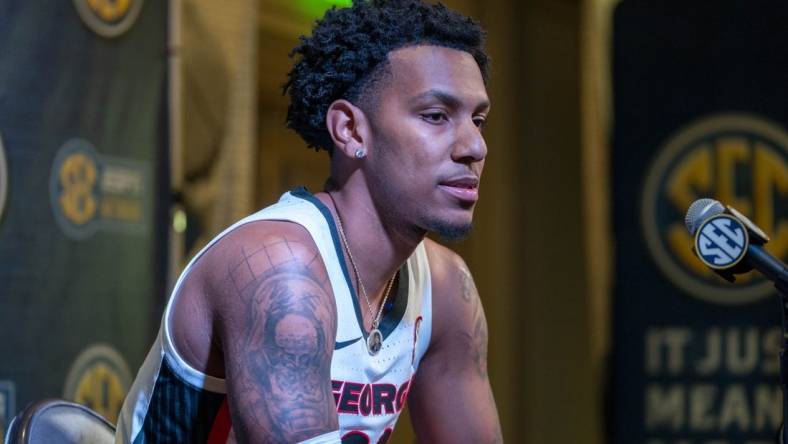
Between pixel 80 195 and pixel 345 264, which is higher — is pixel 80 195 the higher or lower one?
the higher one

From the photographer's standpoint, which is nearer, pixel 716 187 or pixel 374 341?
pixel 374 341

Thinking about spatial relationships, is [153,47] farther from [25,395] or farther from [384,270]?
[384,270]

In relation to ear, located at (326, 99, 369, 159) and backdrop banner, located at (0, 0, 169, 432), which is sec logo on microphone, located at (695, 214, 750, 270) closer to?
ear, located at (326, 99, 369, 159)

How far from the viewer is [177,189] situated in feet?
14.1

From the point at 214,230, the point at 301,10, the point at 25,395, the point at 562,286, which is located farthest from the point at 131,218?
the point at 562,286

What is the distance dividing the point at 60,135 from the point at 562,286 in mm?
4142

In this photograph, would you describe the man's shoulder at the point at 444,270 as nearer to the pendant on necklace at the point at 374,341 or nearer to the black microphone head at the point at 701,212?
the pendant on necklace at the point at 374,341

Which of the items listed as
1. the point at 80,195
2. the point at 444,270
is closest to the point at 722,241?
the point at 444,270

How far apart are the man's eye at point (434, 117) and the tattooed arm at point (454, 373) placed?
43 cm

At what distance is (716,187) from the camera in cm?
529

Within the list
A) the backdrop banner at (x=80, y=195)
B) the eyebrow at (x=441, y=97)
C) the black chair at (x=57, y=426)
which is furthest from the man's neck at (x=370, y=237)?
the backdrop banner at (x=80, y=195)

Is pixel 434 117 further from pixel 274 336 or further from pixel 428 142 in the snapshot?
pixel 274 336

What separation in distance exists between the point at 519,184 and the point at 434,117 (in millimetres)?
4538

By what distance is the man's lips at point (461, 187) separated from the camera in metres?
2.45
